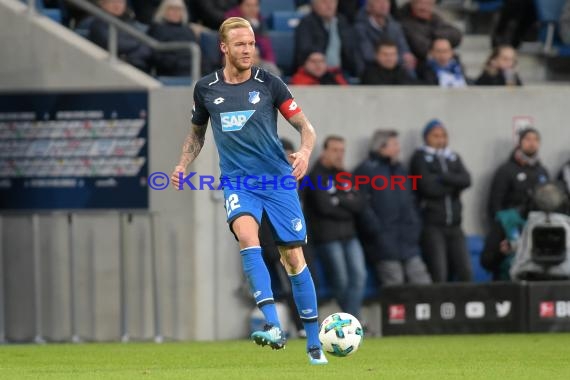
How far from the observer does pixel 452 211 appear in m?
17.1

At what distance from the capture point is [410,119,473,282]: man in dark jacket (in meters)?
17.0

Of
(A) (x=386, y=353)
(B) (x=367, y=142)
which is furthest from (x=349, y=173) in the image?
(A) (x=386, y=353)

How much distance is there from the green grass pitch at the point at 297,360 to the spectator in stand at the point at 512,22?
6.30 m

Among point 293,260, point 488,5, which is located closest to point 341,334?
point 293,260

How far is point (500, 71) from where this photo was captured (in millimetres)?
18250

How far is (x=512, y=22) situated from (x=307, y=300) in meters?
11.0

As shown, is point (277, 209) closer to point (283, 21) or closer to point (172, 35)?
point (172, 35)

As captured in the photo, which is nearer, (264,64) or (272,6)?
Answer: (264,64)

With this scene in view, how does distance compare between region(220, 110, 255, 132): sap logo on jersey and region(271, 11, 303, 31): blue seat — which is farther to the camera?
region(271, 11, 303, 31): blue seat

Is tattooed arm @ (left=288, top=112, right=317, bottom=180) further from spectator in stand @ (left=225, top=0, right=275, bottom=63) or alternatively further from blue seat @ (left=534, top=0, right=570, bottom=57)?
blue seat @ (left=534, top=0, right=570, bottom=57)

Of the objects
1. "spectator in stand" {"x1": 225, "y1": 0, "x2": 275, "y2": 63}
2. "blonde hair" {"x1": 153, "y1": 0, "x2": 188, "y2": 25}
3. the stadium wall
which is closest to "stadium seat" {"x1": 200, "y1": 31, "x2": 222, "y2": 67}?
"blonde hair" {"x1": 153, "y1": 0, "x2": 188, "y2": 25}

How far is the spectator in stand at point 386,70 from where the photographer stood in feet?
56.9

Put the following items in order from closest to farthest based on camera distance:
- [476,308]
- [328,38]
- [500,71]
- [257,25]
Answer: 1. [476,308]
2. [257,25]
3. [328,38]
4. [500,71]

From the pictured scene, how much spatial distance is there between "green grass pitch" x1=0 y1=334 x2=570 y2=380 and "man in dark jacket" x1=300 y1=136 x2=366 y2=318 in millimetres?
1420
